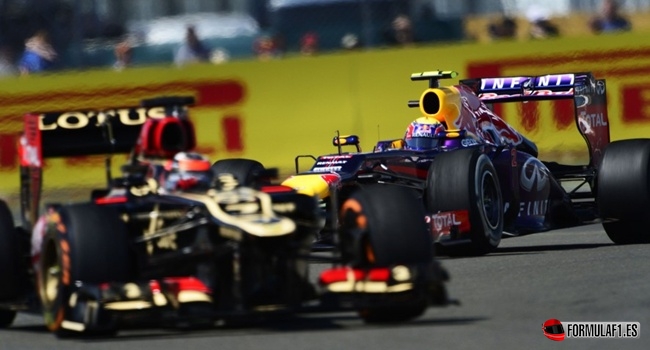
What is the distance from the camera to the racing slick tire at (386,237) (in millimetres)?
8195

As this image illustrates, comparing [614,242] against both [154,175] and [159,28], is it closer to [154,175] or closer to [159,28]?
[154,175]

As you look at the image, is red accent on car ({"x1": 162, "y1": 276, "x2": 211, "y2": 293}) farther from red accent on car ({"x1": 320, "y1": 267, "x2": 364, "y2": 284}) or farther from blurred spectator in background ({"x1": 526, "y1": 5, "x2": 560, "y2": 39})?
blurred spectator in background ({"x1": 526, "y1": 5, "x2": 560, "y2": 39})

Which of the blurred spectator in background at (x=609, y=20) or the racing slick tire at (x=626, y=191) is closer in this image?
the racing slick tire at (x=626, y=191)

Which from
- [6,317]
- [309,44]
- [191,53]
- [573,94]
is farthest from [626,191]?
[191,53]

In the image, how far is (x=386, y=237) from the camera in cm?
820

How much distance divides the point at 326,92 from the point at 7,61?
365 cm

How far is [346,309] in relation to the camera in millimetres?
8188

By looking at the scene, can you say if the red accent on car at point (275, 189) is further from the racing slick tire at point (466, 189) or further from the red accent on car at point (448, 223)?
the racing slick tire at point (466, 189)

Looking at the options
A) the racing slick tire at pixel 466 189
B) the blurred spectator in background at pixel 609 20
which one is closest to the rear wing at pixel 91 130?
the racing slick tire at pixel 466 189

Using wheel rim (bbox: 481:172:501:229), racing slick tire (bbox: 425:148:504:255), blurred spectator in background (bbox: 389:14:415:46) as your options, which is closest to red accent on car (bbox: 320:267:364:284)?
racing slick tire (bbox: 425:148:504:255)

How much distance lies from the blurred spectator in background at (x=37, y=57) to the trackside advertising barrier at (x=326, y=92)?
0.54 feet

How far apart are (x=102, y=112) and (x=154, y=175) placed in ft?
2.73

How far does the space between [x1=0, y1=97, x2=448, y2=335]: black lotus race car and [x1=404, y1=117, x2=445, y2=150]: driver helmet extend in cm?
472

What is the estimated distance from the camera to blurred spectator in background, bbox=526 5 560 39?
61.6ft
